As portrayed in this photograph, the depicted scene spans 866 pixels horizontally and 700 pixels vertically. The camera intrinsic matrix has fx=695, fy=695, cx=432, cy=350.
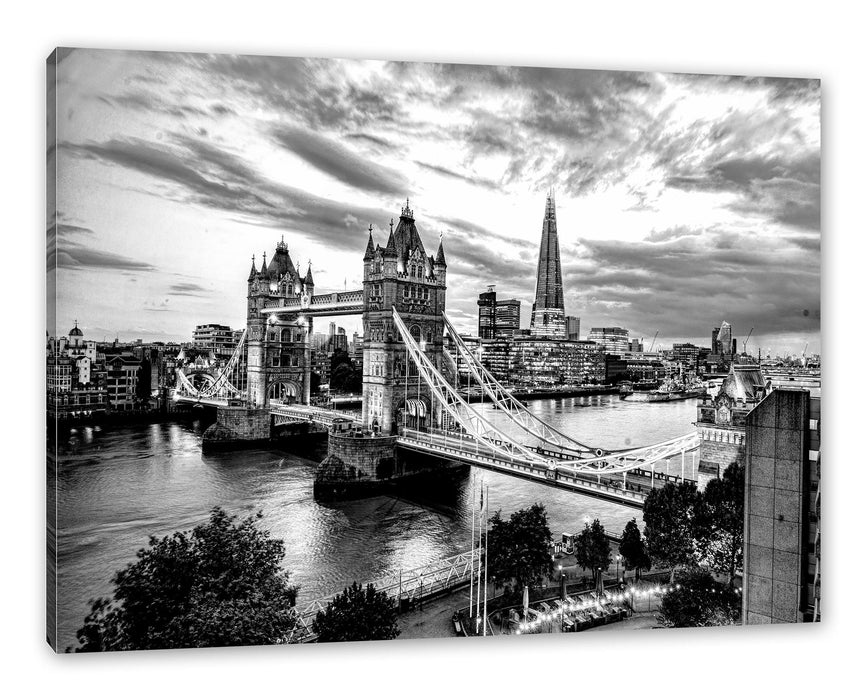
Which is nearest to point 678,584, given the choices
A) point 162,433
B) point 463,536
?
point 463,536

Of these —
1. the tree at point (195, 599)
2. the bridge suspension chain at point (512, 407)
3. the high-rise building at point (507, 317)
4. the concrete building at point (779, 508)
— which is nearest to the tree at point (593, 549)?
the bridge suspension chain at point (512, 407)

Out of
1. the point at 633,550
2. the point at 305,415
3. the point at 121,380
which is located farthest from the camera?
the point at 305,415

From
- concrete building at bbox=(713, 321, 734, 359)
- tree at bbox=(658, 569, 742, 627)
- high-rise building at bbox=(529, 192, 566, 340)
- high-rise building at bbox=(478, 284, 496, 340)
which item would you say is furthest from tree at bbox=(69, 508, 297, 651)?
concrete building at bbox=(713, 321, 734, 359)

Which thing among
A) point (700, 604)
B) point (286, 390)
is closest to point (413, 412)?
point (286, 390)

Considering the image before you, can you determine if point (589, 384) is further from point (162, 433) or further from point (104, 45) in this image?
point (104, 45)

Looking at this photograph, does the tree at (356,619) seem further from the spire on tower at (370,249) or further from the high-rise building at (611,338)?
the high-rise building at (611,338)

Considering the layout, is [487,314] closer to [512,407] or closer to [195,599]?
[512,407]
